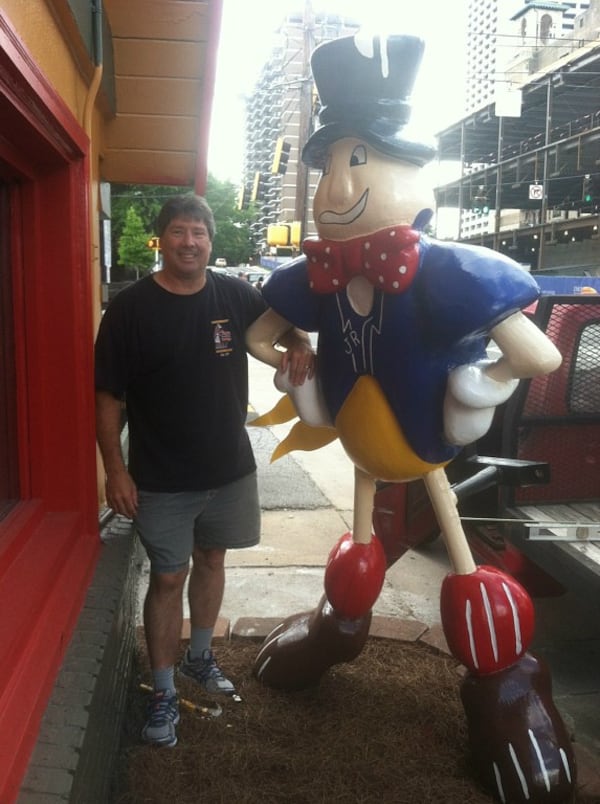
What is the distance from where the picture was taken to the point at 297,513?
5.72 m

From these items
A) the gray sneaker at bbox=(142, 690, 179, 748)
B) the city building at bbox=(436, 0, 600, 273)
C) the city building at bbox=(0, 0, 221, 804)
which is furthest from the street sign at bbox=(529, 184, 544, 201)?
the gray sneaker at bbox=(142, 690, 179, 748)

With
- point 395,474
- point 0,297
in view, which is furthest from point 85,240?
point 395,474

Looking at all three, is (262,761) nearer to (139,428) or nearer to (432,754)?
(432,754)

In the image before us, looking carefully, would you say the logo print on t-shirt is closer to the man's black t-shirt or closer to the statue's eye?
the man's black t-shirt

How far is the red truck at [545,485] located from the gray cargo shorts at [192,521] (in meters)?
0.81

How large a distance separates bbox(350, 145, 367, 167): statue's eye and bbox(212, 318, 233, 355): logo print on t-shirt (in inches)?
28.5

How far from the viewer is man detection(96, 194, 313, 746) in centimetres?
249

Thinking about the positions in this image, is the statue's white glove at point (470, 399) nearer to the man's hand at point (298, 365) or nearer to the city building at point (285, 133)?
the man's hand at point (298, 365)

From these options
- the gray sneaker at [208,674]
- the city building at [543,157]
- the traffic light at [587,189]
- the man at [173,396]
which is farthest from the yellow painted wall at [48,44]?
the traffic light at [587,189]

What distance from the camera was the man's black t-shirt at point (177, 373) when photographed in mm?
2486

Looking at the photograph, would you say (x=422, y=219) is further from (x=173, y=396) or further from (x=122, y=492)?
(x=122, y=492)

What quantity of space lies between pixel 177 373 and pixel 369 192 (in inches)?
34.8

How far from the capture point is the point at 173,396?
2539mm

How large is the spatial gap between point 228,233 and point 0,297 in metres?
46.4
